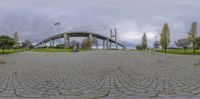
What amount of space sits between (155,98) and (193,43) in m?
63.5

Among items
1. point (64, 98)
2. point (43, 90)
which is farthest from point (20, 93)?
point (64, 98)

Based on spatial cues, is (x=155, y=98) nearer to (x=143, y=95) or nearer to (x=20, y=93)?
(x=143, y=95)

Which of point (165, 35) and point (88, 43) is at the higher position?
point (165, 35)

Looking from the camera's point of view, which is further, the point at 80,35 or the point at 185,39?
the point at 80,35

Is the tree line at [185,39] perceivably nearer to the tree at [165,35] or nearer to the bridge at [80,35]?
the tree at [165,35]

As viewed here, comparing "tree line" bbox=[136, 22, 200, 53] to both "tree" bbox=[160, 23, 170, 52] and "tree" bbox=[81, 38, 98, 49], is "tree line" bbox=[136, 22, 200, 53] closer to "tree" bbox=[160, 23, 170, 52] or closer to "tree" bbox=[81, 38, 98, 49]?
"tree" bbox=[160, 23, 170, 52]

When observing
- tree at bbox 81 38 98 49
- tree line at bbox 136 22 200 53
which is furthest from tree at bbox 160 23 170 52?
tree at bbox 81 38 98 49

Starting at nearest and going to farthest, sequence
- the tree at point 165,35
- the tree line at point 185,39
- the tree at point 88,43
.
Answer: the tree line at point 185,39
the tree at point 165,35
the tree at point 88,43

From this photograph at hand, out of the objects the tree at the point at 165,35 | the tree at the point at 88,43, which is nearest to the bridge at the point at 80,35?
the tree at the point at 88,43

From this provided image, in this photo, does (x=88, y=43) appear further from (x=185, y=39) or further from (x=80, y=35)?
(x=185, y=39)

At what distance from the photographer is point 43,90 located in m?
7.98

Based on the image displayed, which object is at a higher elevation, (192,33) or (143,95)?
(192,33)

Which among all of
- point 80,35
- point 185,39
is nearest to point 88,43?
point 80,35

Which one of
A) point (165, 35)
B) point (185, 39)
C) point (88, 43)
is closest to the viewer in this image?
point (185, 39)
